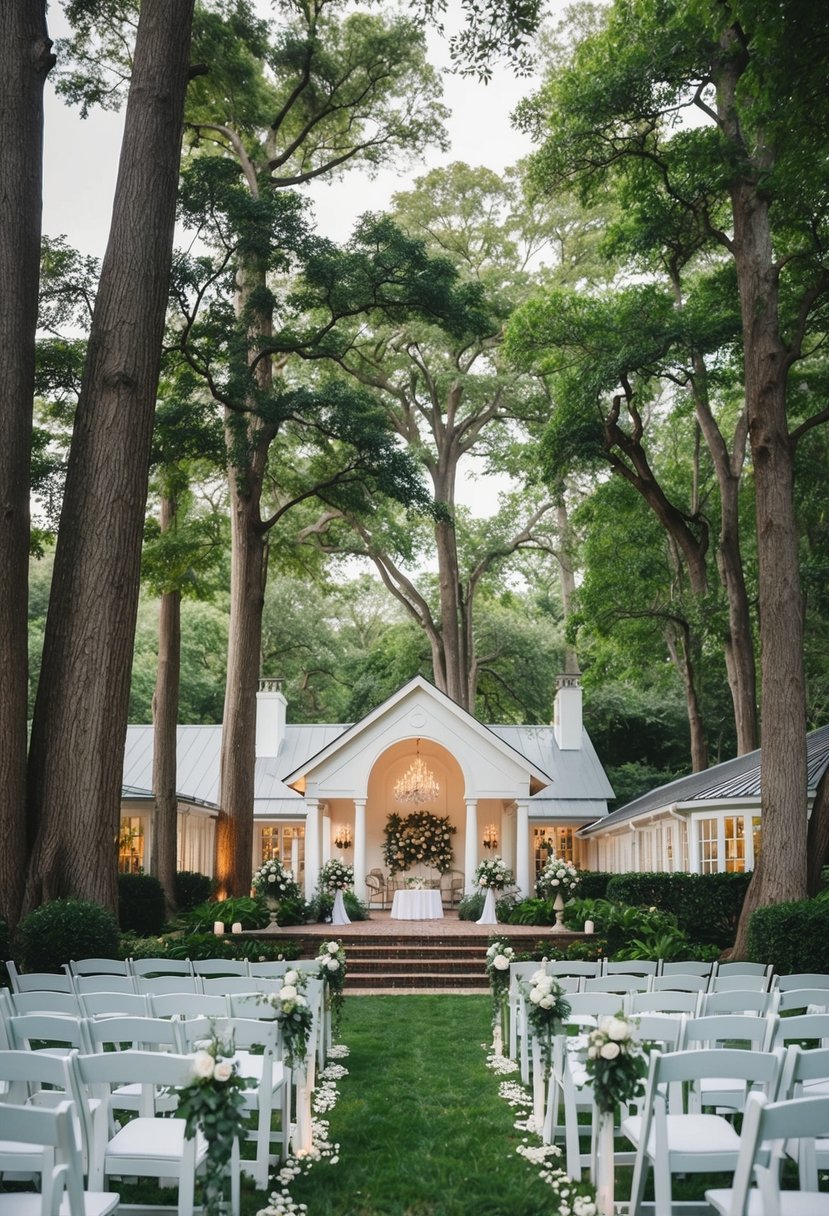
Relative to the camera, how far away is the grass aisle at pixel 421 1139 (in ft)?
17.6

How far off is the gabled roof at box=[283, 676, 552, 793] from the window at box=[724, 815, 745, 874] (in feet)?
16.1

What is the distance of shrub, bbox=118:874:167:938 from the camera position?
18891 millimetres

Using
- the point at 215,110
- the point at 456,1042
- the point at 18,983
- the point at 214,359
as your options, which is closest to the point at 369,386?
the point at 215,110

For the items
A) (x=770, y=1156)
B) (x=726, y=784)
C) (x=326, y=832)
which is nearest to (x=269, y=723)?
(x=326, y=832)

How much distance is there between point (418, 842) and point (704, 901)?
9386mm

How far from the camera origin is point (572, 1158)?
585cm

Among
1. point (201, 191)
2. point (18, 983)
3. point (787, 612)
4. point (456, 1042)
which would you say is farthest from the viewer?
point (201, 191)

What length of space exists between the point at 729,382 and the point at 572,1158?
1617 centimetres

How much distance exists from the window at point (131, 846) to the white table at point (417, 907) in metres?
6.43

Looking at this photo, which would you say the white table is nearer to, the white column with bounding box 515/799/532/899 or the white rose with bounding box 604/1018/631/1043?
the white column with bounding box 515/799/532/899

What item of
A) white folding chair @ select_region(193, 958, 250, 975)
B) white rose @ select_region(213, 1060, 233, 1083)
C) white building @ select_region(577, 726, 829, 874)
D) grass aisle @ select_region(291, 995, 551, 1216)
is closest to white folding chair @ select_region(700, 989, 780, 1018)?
grass aisle @ select_region(291, 995, 551, 1216)

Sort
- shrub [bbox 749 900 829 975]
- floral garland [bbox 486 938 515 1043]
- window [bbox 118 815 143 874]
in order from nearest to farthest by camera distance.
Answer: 1. floral garland [bbox 486 938 515 1043]
2. shrub [bbox 749 900 829 975]
3. window [bbox 118 815 143 874]

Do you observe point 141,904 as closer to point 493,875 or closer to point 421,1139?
point 493,875

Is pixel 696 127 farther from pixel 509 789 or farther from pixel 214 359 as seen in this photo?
pixel 509 789
